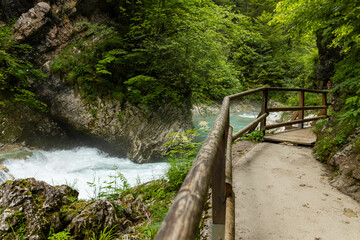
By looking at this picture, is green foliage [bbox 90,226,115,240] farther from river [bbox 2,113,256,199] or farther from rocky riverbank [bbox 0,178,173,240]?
river [bbox 2,113,256,199]

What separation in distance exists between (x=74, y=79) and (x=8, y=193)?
24.8 feet

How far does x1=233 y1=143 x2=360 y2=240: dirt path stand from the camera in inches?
Answer: 75.8

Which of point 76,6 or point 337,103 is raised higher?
point 76,6

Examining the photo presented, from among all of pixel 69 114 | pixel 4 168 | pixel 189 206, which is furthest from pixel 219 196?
pixel 69 114

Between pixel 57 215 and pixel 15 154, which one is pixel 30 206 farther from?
pixel 15 154

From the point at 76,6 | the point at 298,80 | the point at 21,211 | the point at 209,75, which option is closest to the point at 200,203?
the point at 21,211

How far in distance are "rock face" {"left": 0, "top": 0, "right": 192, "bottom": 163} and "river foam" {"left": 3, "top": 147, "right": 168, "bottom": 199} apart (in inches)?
26.8

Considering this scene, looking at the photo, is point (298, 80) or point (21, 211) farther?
point (298, 80)

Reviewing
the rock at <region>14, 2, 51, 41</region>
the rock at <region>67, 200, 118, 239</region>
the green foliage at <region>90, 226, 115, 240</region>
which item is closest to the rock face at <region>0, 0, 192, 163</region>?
the rock at <region>14, 2, 51, 41</region>

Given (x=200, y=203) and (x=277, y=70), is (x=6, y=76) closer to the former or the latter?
(x=200, y=203)

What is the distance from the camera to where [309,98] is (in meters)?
12.1

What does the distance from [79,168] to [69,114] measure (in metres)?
2.98

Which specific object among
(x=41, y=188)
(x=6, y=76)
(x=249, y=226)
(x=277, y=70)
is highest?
(x=277, y=70)

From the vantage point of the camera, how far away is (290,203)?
94.4 inches
